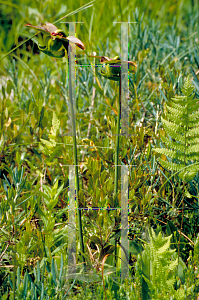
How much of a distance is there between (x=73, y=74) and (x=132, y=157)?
1.63 ft

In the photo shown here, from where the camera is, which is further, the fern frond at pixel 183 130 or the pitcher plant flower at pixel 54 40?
the fern frond at pixel 183 130

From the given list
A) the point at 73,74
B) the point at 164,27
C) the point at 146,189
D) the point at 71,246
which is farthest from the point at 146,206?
the point at 164,27

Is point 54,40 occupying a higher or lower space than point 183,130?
higher

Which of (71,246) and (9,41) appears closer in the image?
(71,246)

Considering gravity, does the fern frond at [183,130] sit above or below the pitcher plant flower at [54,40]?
below

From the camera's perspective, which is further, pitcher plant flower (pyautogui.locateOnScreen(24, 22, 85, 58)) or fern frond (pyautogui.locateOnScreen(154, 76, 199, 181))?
fern frond (pyautogui.locateOnScreen(154, 76, 199, 181))

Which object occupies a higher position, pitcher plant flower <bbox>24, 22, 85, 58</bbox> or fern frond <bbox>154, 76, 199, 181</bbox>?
pitcher plant flower <bbox>24, 22, 85, 58</bbox>

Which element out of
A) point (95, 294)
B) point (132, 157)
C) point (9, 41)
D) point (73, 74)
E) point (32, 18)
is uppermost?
point (32, 18)

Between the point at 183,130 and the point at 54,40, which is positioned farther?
the point at 183,130

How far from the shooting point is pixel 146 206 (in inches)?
46.9

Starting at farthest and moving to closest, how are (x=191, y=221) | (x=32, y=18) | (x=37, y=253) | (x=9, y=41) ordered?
(x=32, y=18), (x=9, y=41), (x=191, y=221), (x=37, y=253)

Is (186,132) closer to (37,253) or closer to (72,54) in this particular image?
(72,54)

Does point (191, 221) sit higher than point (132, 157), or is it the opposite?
point (132, 157)

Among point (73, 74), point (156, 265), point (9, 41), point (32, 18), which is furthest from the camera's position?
point (32, 18)
